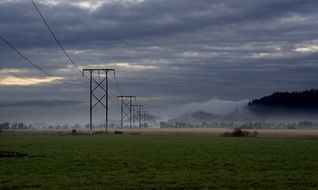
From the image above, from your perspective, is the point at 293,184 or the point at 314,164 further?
the point at 314,164

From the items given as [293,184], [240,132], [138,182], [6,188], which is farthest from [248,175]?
[240,132]

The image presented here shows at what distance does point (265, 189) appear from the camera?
2111 centimetres

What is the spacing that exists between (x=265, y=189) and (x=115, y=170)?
9.97 meters

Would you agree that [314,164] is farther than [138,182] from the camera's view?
Yes

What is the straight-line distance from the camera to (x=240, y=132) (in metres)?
112

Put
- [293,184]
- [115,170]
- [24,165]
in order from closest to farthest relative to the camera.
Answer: [293,184] → [115,170] → [24,165]

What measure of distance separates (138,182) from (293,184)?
607 cm

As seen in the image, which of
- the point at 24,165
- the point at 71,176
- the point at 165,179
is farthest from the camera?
the point at 24,165

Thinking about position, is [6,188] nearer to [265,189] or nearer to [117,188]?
[117,188]

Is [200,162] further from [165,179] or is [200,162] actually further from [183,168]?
[165,179]

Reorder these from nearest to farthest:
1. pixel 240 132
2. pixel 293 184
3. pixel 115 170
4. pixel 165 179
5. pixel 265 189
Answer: pixel 265 189 < pixel 293 184 < pixel 165 179 < pixel 115 170 < pixel 240 132

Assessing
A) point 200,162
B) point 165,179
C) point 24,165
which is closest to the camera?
point 165,179

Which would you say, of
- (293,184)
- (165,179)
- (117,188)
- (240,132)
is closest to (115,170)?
(165,179)

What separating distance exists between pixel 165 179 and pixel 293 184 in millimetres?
5202
